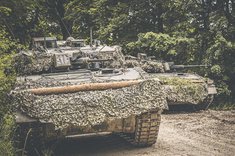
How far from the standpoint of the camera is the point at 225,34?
12.7 meters

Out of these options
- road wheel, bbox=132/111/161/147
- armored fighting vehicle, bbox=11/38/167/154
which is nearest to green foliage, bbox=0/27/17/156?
armored fighting vehicle, bbox=11/38/167/154

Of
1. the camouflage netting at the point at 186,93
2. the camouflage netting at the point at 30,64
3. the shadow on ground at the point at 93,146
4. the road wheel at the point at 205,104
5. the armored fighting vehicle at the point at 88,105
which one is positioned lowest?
the shadow on ground at the point at 93,146

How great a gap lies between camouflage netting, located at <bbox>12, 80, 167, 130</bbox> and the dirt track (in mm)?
1020

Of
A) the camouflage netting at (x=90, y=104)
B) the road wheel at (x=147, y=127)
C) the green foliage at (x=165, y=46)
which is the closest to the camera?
the camouflage netting at (x=90, y=104)

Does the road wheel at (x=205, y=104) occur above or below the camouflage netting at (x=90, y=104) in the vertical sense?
below

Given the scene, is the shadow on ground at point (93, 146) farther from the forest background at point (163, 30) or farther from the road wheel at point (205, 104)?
the road wheel at point (205, 104)

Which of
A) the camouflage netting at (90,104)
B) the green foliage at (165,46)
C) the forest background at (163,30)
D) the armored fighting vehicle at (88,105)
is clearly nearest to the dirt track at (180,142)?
the armored fighting vehicle at (88,105)

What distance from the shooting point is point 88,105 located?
6852 millimetres

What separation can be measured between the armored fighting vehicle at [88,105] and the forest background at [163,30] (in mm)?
970

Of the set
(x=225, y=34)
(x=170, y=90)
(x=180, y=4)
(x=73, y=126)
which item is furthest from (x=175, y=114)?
(x=73, y=126)

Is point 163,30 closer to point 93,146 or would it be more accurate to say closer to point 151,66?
point 151,66

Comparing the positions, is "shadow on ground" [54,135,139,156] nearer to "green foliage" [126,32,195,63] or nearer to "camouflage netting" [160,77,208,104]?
"camouflage netting" [160,77,208,104]

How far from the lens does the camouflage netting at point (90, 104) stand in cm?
668

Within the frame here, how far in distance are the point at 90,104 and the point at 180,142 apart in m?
2.29
